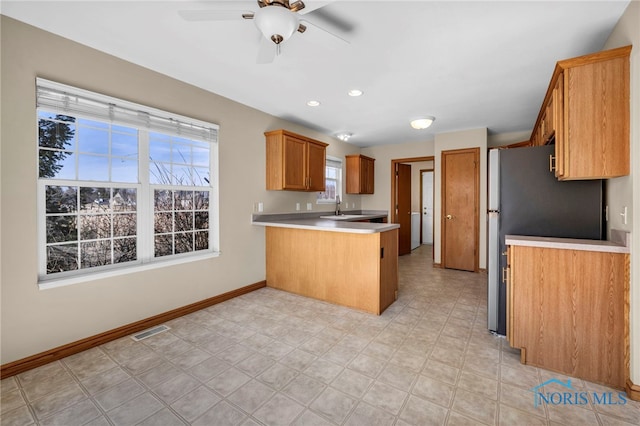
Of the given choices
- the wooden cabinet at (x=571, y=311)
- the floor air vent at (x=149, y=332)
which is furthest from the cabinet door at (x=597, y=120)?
the floor air vent at (x=149, y=332)

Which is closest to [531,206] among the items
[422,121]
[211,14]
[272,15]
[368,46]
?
[368,46]

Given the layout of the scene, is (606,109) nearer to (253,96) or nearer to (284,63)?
(284,63)

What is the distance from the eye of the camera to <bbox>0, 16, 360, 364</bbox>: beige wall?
1941mm

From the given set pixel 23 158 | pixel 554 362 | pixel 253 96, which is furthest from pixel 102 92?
pixel 554 362

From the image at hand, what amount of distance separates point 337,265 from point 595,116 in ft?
8.25

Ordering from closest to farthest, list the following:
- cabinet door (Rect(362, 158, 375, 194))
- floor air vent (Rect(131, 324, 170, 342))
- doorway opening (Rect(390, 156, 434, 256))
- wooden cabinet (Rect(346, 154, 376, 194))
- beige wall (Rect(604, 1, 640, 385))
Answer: beige wall (Rect(604, 1, 640, 385))
floor air vent (Rect(131, 324, 170, 342))
wooden cabinet (Rect(346, 154, 376, 194))
cabinet door (Rect(362, 158, 375, 194))
doorway opening (Rect(390, 156, 434, 256))

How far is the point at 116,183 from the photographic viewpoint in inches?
99.1

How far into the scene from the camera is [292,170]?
3.97 meters

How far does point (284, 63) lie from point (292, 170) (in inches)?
64.7

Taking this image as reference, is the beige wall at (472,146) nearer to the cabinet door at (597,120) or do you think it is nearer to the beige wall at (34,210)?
the cabinet door at (597,120)

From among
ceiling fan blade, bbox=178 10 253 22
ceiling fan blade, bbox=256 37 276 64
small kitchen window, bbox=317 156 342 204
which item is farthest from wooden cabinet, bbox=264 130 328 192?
ceiling fan blade, bbox=178 10 253 22

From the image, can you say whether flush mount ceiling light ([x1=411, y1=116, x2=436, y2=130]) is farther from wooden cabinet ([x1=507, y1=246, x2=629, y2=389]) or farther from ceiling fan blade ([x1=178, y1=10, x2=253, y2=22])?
ceiling fan blade ([x1=178, y1=10, x2=253, y2=22])

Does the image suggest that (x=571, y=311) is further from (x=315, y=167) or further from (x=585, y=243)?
(x=315, y=167)

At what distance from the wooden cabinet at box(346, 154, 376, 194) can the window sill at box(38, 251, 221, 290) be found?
133 inches
